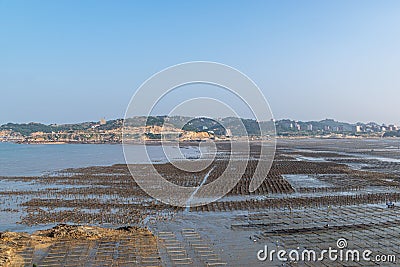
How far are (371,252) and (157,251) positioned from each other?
26.6ft

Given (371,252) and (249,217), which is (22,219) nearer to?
(249,217)

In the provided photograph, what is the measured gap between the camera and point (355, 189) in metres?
29.7

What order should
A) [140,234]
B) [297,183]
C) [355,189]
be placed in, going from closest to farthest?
1. [140,234]
2. [355,189]
3. [297,183]

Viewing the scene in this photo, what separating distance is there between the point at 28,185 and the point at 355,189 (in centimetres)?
2804

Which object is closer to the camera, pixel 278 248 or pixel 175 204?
pixel 278 248

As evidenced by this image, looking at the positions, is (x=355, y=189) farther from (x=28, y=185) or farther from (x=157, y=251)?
(x=28, y=185)

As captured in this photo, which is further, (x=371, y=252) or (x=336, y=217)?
(x=336, y=217)

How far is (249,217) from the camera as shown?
20203 mm

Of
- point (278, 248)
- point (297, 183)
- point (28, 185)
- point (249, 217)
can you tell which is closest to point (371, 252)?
point (278, 248)

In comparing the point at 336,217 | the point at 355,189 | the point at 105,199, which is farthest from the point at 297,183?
the point at 105,199

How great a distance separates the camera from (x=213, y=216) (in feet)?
68.1

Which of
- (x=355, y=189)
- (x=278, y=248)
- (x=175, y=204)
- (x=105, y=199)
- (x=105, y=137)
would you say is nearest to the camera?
(x=278, y=248)

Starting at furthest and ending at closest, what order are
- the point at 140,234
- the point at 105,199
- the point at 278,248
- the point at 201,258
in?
1. the point at 105,199
2. the point at 140,234
3. the point at 278,248
4. the point at 201,258

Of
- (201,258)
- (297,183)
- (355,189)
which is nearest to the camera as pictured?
(201,258)
